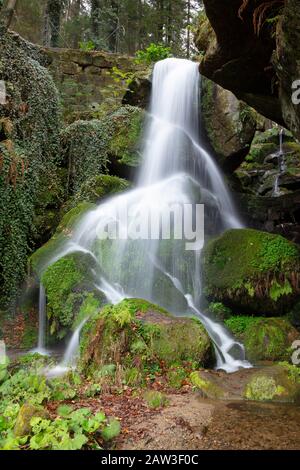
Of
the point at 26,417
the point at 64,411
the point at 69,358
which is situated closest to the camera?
the point at 26,417

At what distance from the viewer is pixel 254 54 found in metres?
6.18

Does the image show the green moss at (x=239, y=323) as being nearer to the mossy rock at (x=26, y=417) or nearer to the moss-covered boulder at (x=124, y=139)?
the mossy rock at (x=26, y=417)

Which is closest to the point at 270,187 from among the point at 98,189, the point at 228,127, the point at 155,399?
the point at 228,127

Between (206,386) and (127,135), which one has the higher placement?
(127,135)

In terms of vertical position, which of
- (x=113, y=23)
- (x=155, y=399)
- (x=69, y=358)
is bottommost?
(x=69, y=358)

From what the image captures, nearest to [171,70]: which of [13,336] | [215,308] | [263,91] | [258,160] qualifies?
[258,160]

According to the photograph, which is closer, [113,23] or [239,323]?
[239,323]

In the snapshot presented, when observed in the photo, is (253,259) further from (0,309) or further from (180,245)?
(0,309)

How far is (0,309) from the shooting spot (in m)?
8.84

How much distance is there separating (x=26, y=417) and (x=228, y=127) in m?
10.1

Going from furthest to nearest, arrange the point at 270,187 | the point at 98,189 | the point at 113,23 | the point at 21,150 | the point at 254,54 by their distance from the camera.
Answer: the point at 113,23
the point at 270,187
the point at 98,189
the point at 21,150
the point at 254,54

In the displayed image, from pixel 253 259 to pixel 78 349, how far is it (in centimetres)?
368

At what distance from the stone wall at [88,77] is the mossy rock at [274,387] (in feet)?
39.2

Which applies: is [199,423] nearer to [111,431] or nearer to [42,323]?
[111,431]
